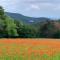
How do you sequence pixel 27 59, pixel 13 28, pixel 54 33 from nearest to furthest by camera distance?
pixel 27 59, pixel 54 33, pixel 13 28

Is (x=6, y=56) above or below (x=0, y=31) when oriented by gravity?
above

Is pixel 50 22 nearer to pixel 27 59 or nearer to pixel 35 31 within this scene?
pixel 35 31

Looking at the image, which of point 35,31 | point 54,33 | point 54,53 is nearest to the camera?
point 54,53

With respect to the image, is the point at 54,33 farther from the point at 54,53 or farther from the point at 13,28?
the point at 54,53

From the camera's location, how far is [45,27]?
41.8 metres

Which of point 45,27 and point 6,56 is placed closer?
point 6,56

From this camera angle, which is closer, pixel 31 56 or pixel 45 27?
pixel 31 56

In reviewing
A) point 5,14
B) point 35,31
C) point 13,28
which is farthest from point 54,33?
point 5,14

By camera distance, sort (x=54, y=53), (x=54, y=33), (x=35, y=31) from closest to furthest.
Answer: (x=54, y=53) → (x=54, y=33) → (x=35, y=31)

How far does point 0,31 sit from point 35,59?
29969mm

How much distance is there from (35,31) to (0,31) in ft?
17.7

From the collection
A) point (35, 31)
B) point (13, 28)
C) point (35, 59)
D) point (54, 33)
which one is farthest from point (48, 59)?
point (13, 28)

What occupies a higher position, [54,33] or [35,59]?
[35,59]

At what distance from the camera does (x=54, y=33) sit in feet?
119
